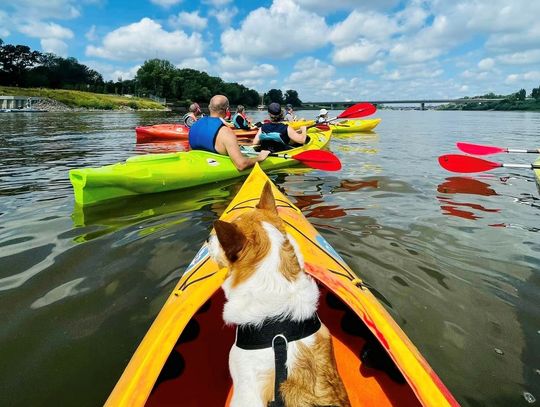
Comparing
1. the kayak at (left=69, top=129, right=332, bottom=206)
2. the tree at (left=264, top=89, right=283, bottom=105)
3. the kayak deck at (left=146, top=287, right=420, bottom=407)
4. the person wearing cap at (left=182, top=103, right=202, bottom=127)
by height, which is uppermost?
the tree at (left=264, top=89, right=283, bottom=105)

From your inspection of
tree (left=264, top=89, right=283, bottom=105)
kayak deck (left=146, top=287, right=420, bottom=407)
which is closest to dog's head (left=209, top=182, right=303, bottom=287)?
kayak deck (left=146, top=287, right=420, bottom=407)

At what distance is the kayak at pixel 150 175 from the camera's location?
626 centimetres

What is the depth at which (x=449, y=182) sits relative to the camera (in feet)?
29.0

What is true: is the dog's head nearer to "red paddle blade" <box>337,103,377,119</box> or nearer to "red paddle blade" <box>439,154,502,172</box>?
"red paddle blade" <box>439,154,502,172</box>

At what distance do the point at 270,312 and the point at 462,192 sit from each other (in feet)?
23.9

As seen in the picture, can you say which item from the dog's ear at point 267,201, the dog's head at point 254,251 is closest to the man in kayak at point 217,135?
the dog's ear at point 267,201

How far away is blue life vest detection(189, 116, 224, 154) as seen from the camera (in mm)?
7645

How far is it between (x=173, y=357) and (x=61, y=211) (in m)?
4.55

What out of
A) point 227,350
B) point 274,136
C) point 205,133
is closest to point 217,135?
point 205,133

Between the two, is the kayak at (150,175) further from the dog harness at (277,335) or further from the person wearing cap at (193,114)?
the person wearing cap at (193,114)

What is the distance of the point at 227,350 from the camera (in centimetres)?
294

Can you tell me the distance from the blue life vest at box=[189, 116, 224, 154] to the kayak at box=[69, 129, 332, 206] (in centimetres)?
21

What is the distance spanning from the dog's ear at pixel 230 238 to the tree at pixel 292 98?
126 metres

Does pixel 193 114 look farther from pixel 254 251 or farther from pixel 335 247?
pixel 254 251
